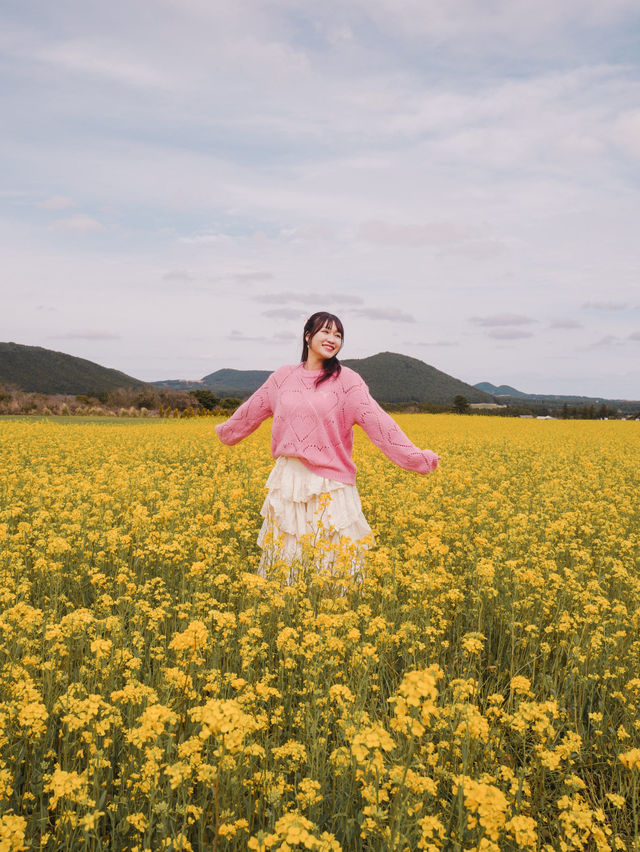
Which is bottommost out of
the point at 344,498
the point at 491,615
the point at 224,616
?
the point at 491,615

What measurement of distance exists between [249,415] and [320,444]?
930 millimetres

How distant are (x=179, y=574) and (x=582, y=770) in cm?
331

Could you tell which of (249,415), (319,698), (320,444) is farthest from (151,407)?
(319,698)

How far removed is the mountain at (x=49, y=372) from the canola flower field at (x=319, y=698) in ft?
276

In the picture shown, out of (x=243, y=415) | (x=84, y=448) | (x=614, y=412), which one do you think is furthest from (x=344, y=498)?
(x=614, y=412)

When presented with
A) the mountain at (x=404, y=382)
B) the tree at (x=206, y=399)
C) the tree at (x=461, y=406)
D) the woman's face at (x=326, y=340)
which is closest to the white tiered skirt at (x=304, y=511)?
the woman's face at (x=326, y=340)

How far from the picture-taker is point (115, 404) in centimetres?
3781

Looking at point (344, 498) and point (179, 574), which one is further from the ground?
point (344, 498)

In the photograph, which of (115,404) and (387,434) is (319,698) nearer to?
(387,434)

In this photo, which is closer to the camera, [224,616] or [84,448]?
[224,616]

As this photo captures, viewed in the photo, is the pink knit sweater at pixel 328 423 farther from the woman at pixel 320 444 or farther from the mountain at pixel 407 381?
the mountain at pixel 407 381

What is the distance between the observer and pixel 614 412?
49.6 metres

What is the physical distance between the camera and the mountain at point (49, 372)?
81188mm

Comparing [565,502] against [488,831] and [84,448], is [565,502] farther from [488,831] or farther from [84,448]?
[84,448]
